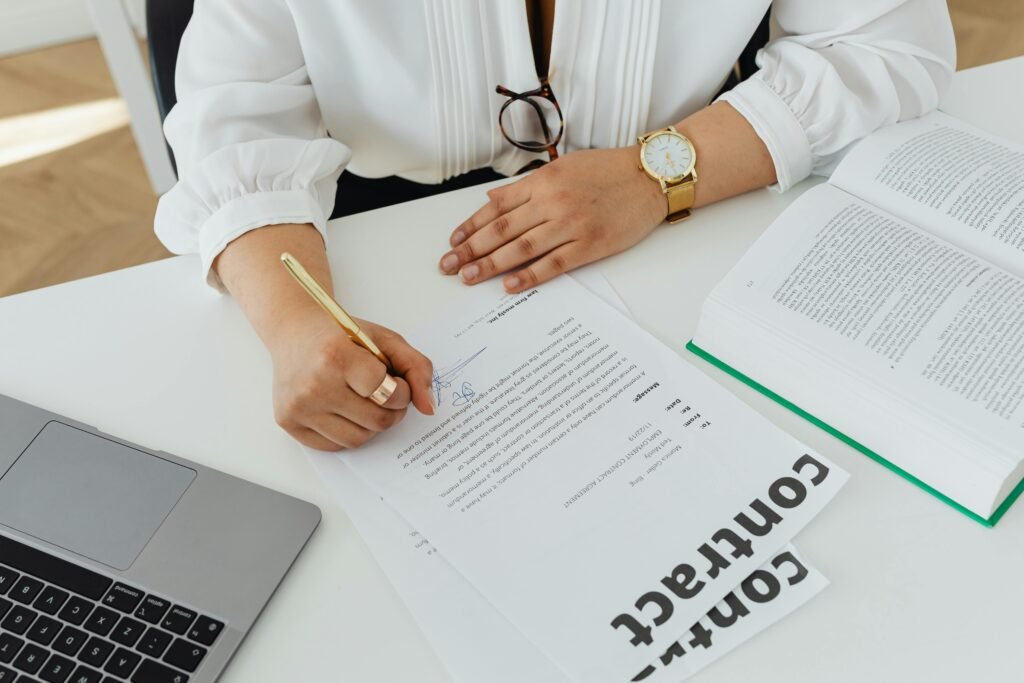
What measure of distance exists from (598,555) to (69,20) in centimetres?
246

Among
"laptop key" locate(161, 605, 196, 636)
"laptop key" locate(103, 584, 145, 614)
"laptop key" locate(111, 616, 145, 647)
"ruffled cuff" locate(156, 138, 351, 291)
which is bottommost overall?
"laptop key" locate(161, 605, 196, 636)

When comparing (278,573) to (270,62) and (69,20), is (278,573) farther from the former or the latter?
(69,20)

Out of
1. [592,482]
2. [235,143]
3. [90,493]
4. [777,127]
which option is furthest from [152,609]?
[777,127]

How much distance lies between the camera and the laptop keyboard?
61cm

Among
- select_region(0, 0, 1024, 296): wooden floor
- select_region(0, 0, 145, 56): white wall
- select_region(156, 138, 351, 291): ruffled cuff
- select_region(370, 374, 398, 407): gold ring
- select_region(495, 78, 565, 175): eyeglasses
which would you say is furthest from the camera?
select_region(0, 0, 145, 56): white wall

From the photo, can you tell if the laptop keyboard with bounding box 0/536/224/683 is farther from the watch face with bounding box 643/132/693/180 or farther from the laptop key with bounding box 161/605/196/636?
the watch face with bounding box 643/132/693/180

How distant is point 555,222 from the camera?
0.87 metres

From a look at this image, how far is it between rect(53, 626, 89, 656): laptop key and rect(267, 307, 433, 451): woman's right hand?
0.69 ft

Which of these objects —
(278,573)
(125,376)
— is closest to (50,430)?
(125,376)

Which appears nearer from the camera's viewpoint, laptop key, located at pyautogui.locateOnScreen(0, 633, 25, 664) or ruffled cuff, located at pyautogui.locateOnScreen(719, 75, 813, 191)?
laptop key, located at pyautogui.locateOnScreen(0, 633, 25, 664)

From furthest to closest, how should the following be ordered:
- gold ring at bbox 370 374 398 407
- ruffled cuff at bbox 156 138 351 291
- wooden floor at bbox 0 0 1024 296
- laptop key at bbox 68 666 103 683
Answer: wooden floor at bbox 0 0 1024 296
ruffled cuff at bbox 156 138 351 291
gold ring at bbox 370 374 398 407
laptop key at bbox 68 666 103 683

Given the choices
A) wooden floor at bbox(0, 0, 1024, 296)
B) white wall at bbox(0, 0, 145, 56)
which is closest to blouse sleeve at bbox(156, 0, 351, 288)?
wooden floor at bbox(0, 0, 1024, 296)

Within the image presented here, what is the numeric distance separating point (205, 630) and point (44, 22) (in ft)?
7.79
